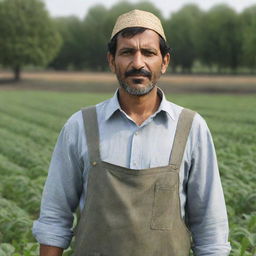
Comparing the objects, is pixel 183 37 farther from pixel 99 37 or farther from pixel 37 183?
pixel 37 183

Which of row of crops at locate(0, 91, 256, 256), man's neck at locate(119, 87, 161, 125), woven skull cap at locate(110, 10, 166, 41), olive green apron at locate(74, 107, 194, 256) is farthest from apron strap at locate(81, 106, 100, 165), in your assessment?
row of crops at locate(0, 91, 256, 256)

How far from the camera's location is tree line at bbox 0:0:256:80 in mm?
57000

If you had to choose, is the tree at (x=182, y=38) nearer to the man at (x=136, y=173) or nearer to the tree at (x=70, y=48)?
the tree at (x=70, y=48)

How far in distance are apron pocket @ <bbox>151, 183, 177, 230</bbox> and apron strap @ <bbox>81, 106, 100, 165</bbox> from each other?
30 cm

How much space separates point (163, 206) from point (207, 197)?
0.22 m

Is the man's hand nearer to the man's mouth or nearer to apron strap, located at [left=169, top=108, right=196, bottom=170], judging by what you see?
apron strap, located at [left=169, top=108, right=196, bottom=170]

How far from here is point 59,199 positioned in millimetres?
2701

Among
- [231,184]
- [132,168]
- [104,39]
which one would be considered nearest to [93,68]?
[104,39]

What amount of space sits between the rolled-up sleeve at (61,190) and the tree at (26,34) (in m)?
55.0

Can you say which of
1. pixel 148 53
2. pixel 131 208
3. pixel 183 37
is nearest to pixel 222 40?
pixel 183 37

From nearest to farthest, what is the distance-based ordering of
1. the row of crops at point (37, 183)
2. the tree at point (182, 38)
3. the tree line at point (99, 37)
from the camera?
the row of crops at point (37, 183)
the tree line at point (99, 37)
the tree at point (182, 38)

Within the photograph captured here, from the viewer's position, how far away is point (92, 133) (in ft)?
8.70

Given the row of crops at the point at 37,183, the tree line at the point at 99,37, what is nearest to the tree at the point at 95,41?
the tree line at the point at 99,37

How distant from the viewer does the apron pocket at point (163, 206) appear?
258 cm
